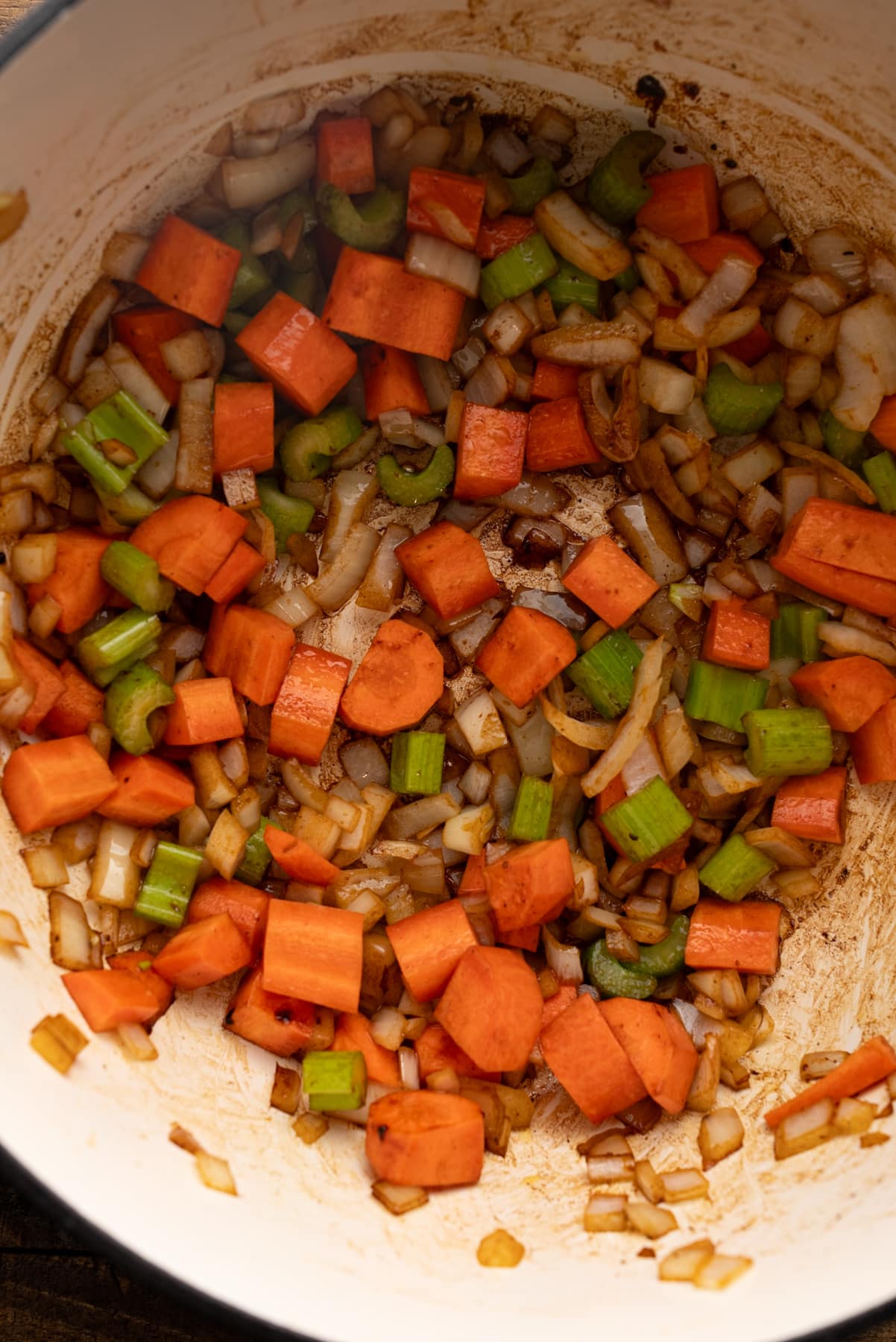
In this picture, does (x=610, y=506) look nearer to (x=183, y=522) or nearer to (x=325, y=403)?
(x=325, y=403)

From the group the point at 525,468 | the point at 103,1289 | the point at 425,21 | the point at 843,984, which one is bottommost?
the point at 843,984

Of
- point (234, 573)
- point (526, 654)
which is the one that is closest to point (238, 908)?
point (234, 573)

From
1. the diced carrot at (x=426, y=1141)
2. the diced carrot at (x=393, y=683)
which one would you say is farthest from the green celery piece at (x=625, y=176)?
the diced carrot at (x=426, y=1141)

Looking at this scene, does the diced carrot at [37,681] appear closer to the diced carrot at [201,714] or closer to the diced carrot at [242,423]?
the diced carrot at [201,714]

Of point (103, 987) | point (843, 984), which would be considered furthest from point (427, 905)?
point (843, 984)

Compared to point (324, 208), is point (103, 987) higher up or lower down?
lower down

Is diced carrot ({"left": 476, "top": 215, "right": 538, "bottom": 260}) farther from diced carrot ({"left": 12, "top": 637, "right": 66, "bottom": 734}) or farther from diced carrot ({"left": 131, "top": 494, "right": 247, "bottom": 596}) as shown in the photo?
diced carrot ({"left": 12, "top": 637, "right": 66, "bottom": 734})

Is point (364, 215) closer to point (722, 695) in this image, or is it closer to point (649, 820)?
point (722, 695)
